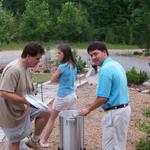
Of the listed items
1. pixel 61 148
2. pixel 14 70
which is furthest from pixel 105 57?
pixel 61 148

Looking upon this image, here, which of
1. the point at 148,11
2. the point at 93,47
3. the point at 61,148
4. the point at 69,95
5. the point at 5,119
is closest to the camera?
the point at 93,47

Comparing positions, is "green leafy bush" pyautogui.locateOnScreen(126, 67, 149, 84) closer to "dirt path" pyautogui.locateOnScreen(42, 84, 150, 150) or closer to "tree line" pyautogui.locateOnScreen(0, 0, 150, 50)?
"dirt path" pyautogui.locateOnScreen(42, 84, 150, 150)

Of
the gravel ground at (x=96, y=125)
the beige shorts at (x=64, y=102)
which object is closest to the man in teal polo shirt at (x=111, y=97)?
the beige shorts at (x=64, y=102)

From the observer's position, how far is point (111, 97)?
577 centimetres

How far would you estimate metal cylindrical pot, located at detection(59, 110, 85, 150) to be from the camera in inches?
262

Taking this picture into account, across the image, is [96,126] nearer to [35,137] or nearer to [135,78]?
[35,137]

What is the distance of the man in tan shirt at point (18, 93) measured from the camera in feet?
19.5

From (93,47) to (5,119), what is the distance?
1.33 m

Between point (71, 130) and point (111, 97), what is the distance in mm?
1184

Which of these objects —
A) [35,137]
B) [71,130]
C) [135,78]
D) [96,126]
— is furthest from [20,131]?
[135,78]

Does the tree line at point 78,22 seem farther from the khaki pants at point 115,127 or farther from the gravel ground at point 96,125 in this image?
the khaki pants at point 115,127

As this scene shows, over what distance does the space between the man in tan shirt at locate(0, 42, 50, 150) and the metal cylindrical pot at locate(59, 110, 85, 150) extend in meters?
0.52

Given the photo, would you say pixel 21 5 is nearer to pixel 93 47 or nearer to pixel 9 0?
pixel 9 0

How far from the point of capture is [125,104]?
5.84 meters
